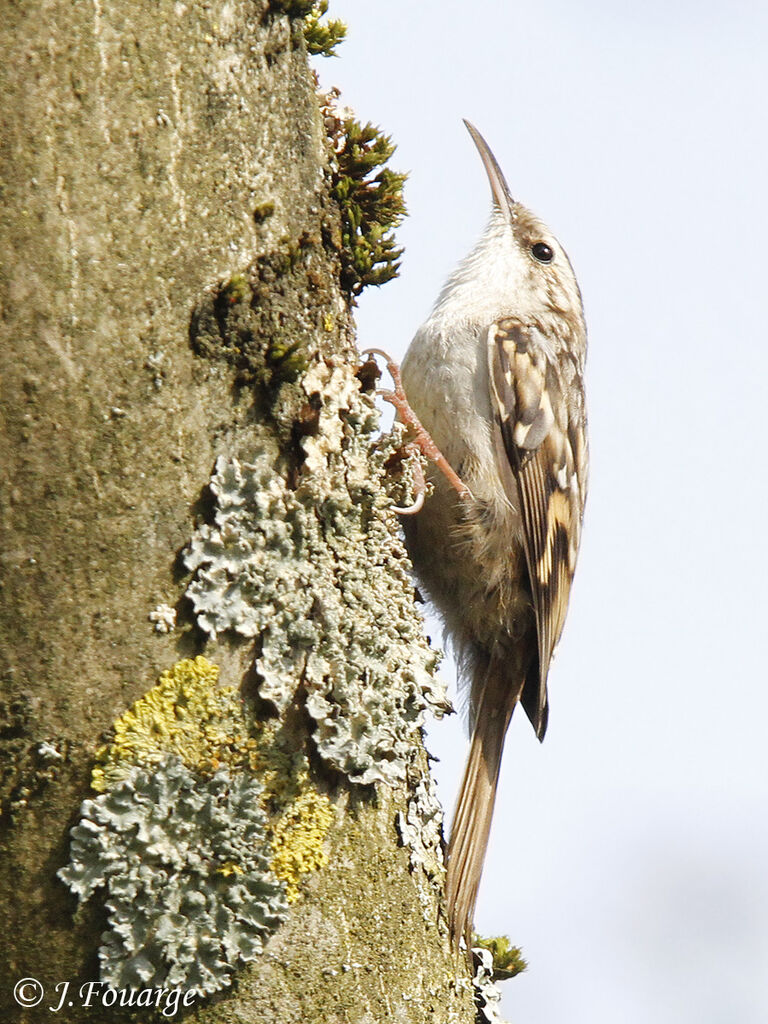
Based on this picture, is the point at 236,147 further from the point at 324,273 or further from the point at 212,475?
the point at 212,475

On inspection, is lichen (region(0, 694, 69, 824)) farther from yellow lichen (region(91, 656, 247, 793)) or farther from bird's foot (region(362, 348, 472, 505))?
bird's foot (region(362, 348, 472, 505))

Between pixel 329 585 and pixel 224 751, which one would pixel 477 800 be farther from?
pixel 224 751

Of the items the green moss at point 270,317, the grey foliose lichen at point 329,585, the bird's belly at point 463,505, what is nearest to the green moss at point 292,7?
the green moss at point 270,317

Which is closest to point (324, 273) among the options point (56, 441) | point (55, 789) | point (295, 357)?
point (295, 357)

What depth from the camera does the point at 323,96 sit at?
6.51ft

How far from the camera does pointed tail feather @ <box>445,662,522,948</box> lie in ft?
6.13

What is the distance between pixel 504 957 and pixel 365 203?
1.39m

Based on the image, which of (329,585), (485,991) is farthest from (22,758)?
(485,991)

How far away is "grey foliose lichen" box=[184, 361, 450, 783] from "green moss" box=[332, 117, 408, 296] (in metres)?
0.23

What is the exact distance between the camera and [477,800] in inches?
103

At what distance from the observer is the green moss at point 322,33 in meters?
1.99

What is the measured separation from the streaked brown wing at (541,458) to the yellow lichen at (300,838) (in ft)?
4.89

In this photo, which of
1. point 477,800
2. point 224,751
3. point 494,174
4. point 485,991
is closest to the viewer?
point 224,751

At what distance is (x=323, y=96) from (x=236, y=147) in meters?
0.55
